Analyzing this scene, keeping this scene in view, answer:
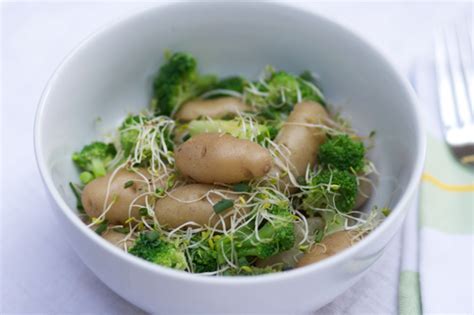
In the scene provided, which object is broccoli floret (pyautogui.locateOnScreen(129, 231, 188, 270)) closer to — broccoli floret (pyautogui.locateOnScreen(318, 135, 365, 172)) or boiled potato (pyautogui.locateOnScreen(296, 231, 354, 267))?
boiled potato (pyautogui.locateOnScreen(296, 231, 354, 267))

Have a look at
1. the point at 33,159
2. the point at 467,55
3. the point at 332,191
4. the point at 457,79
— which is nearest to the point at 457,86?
the point at 457,79

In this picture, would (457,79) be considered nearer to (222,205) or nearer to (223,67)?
(223,67)

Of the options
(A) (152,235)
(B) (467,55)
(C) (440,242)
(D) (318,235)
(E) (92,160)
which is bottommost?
(C) (440,242)

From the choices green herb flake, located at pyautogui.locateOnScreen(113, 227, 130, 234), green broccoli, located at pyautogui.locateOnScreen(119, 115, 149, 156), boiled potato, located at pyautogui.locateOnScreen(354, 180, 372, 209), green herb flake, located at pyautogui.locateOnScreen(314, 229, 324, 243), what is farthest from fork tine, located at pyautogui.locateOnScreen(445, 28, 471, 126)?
green herb flake, located at pyautogui.locateOnScreen(113, 227, 130, 234)

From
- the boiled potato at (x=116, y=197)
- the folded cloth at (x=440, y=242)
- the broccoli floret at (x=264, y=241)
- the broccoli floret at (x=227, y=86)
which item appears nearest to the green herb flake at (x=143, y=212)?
the boiled potato at (x=116, y=197)

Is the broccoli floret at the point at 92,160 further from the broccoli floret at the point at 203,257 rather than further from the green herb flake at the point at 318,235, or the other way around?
the green herb flake at the point at 318,235
